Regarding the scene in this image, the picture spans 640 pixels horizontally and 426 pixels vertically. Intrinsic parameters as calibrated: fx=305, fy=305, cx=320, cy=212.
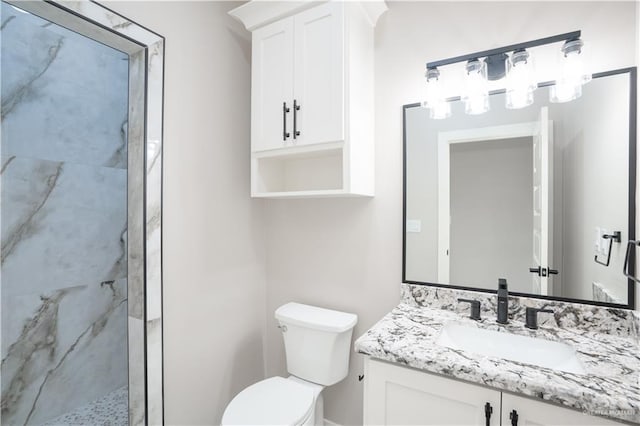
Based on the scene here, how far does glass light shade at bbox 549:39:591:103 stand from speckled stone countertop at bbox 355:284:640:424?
2.79 feet

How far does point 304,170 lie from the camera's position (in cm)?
184

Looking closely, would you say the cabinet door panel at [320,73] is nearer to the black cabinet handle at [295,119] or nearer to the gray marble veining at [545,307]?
the black cabinet handle at [295,119]

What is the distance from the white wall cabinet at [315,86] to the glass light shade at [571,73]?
81 centimetres

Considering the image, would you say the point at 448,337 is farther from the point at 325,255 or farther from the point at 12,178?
the point at 12,178

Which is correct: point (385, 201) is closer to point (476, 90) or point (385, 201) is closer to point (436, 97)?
point (436, 97)

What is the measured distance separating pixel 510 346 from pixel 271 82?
1.61 meters

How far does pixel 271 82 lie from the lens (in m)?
1.59

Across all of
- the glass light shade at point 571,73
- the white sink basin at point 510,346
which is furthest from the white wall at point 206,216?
the glass light shade at point 571,73

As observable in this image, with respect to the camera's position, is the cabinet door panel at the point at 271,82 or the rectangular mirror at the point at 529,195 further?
the cabinet door panel at the point at 271,82

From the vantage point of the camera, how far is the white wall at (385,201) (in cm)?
126

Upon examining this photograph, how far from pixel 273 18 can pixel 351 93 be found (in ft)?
1.96

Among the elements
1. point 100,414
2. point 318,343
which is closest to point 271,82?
point 318,343

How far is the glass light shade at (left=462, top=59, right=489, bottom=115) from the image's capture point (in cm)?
135

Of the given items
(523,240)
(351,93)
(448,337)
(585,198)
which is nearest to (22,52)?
(351,93)
